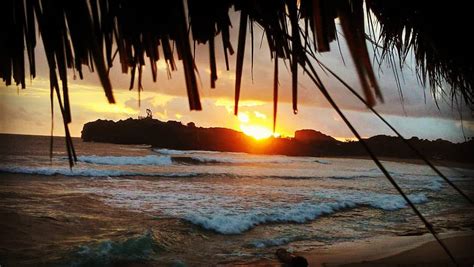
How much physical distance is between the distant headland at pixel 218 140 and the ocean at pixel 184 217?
58.2ft

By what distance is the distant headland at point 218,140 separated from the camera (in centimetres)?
3819

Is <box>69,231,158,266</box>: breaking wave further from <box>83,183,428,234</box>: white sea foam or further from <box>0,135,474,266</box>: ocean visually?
<box>83,183,428,234</box>: white sea foam

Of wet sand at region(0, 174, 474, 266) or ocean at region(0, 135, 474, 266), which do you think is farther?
ocean at region(0, 135, 474, 266)

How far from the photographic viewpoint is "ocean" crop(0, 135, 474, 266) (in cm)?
779

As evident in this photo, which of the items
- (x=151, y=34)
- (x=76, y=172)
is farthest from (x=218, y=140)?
(x=151, y=34)

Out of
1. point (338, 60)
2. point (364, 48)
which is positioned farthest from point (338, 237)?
point (364, 48)

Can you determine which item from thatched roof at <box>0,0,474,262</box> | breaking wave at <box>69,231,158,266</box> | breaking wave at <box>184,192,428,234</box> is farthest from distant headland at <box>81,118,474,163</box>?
thatched roof at <box>0,0,474,262</box>

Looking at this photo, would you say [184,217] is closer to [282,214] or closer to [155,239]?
[155,239]

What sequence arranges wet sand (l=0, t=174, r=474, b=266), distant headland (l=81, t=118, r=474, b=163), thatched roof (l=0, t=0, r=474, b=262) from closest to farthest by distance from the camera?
thatched roof (l=0, t=0, r=474, b=262) → wet sand (l=0, t=174, r=474, b=266) → distant headland (l=81, t=118, r=474, b=163)

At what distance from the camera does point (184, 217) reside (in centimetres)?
1100

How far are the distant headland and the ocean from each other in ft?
58.2

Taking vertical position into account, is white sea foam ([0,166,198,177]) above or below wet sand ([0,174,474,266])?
above

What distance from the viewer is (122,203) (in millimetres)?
13336

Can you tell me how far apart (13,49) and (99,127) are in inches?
1964
